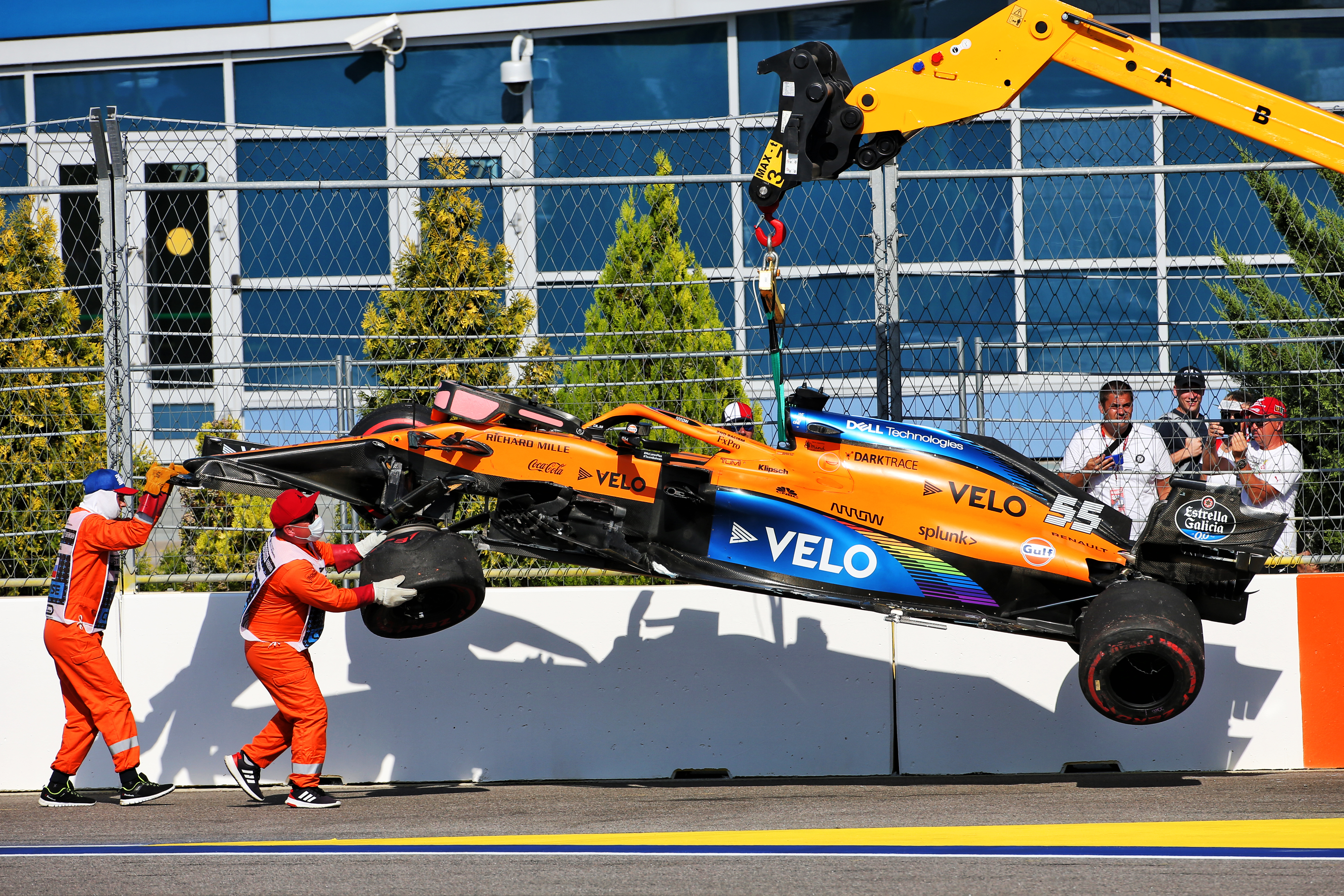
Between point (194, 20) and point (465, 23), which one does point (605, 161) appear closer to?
point (465, 23)

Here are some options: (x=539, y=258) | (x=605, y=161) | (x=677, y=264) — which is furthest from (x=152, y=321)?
(x=677, y=264)

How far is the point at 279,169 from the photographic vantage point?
34.0 feet

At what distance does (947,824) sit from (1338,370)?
3.21 metres

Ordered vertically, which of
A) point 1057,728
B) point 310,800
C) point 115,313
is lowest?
point 310,800

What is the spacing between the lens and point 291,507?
22.1 feet

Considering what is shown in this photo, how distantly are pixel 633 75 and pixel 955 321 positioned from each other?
282 inches

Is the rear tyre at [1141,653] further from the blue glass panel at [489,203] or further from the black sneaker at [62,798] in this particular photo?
the blue glass panel at [489,203]

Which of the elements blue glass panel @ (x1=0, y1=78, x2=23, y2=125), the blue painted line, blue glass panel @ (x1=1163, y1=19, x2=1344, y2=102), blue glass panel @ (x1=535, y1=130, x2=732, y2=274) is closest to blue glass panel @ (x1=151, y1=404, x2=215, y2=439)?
the blue painted line

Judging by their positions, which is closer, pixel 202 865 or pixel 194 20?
pixel 202 865

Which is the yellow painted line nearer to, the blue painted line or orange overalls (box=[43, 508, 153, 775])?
the blue painted line

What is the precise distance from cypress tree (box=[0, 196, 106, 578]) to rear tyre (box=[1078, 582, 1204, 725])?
5.49 m

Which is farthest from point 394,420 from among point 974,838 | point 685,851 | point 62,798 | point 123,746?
point 974,838

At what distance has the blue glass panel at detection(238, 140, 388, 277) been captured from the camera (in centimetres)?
1114

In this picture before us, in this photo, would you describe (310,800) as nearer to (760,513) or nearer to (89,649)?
(89,649)
